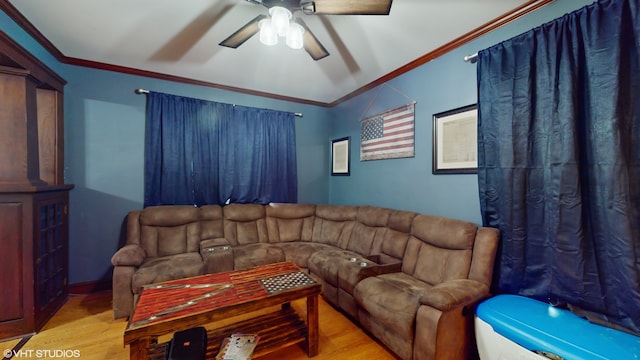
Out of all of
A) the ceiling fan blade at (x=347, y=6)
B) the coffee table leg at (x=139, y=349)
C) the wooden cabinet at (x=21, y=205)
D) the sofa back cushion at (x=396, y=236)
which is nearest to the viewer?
the coffee table leg at (x=139, y=349)

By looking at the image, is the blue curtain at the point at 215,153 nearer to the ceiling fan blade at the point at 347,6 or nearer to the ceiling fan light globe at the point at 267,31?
the ceiling fan light globe at the point at 267,31

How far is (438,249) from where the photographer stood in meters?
2.21

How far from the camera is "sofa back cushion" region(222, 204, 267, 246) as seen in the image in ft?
10.7

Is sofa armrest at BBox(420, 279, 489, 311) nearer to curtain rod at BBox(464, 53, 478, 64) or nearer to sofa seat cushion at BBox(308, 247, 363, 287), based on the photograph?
sofa seat cushion at BBox(308, 247, 363, 287)

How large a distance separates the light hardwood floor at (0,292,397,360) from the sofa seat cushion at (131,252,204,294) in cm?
40

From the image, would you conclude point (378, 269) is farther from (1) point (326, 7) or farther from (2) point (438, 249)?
(1) point (326, 7)

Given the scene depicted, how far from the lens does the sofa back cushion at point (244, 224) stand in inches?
128

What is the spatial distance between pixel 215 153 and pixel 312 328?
2559mm

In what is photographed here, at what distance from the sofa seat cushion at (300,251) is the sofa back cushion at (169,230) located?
107 cm

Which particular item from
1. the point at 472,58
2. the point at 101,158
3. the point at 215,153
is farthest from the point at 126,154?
the point at 472,58

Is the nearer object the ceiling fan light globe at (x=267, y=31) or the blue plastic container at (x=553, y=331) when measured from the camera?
the blue plastic container at (x=553, y=331)

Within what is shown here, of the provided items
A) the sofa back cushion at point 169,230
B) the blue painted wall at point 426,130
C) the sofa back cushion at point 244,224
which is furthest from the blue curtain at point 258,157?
the blue painted wall at point 426,130

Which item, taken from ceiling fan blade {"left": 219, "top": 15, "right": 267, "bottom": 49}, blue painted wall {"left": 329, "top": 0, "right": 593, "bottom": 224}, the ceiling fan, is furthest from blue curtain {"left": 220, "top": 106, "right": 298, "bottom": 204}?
the ceiling fan

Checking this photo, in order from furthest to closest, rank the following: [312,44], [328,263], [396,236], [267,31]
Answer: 1. [396,236]
2. [328,263]
3. [312,44]
4. [267,31]
